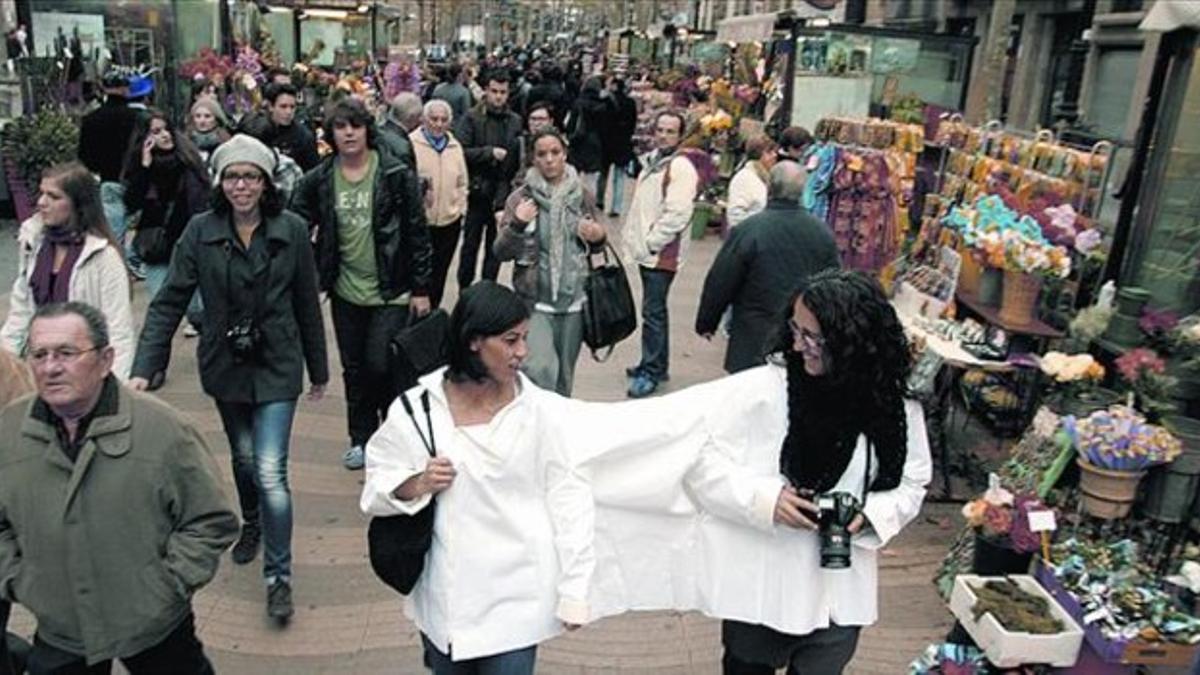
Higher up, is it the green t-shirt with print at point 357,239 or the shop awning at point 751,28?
the shop awning at point 751,28

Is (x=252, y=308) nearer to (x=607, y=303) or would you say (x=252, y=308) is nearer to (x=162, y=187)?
(x=607, y=303)

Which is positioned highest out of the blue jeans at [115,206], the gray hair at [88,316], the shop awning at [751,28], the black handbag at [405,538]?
the shop awning at [751,28]

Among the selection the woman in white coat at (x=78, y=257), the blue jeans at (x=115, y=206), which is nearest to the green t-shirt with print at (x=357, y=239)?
the woman in white coat at (x=78, y=257)

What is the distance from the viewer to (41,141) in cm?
987

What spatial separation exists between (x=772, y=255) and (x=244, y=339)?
2599mm

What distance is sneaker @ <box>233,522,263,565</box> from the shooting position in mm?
4652

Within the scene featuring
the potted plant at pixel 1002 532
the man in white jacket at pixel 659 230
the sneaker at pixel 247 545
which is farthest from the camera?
the man in white jacket at pixel 659 230

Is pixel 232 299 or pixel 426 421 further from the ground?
pixel 426 421

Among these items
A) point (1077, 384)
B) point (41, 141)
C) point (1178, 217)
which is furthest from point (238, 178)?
point (41, 141)

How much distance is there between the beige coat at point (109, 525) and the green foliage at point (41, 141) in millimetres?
8287

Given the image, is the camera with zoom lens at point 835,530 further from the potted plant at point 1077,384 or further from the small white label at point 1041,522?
the potted plant at point 1077,384

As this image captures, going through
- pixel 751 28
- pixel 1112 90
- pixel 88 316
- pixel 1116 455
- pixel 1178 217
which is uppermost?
pixel 751 28

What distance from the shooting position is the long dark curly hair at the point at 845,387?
2.59 metres

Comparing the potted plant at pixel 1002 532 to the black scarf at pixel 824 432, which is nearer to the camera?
the black scarf at pixel 824 432
